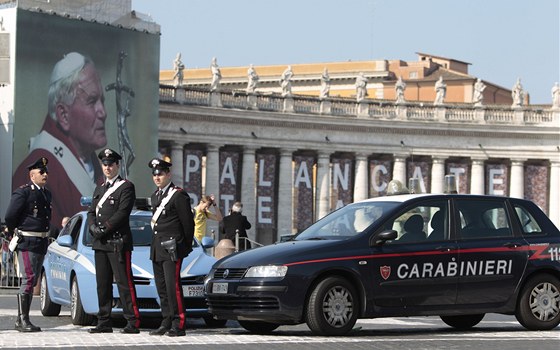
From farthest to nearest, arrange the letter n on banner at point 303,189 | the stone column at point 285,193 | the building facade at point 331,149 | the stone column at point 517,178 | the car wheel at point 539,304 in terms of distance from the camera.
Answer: the stone column at point 517,178 → the letter n on banner at point 303,189 → the stone column at point 285,193 → the building facade at point 331,149 → the car wheel at point 539,304

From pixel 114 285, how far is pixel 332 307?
357 cm

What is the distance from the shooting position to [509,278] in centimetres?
1842

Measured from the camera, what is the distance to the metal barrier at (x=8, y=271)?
1302 inches

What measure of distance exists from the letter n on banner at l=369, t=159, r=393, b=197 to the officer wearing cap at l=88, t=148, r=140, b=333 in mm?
58768

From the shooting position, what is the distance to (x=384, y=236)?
1745cm

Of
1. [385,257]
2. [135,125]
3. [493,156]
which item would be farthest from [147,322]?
[493,156]

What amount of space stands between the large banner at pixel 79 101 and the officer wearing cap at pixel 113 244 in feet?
123

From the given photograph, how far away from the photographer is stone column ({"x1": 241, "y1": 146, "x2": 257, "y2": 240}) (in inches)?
2830

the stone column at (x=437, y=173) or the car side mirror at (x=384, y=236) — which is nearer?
the car side mirror at (x=384, y=236)

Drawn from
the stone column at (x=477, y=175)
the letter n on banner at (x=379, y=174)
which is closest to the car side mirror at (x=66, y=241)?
the letter n on banner at (x=379, y=174)

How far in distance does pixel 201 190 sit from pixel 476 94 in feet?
52.9

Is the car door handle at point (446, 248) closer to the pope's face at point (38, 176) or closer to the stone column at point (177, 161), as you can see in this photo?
the pope's face at point (38, 176)

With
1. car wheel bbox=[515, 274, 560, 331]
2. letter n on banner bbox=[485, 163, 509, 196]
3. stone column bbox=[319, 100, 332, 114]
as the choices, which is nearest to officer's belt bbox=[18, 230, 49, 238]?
car wheel bbox=[515, 274, 560, 331]

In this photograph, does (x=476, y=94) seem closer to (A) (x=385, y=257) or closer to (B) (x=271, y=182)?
(B) (x=271, y=182)
